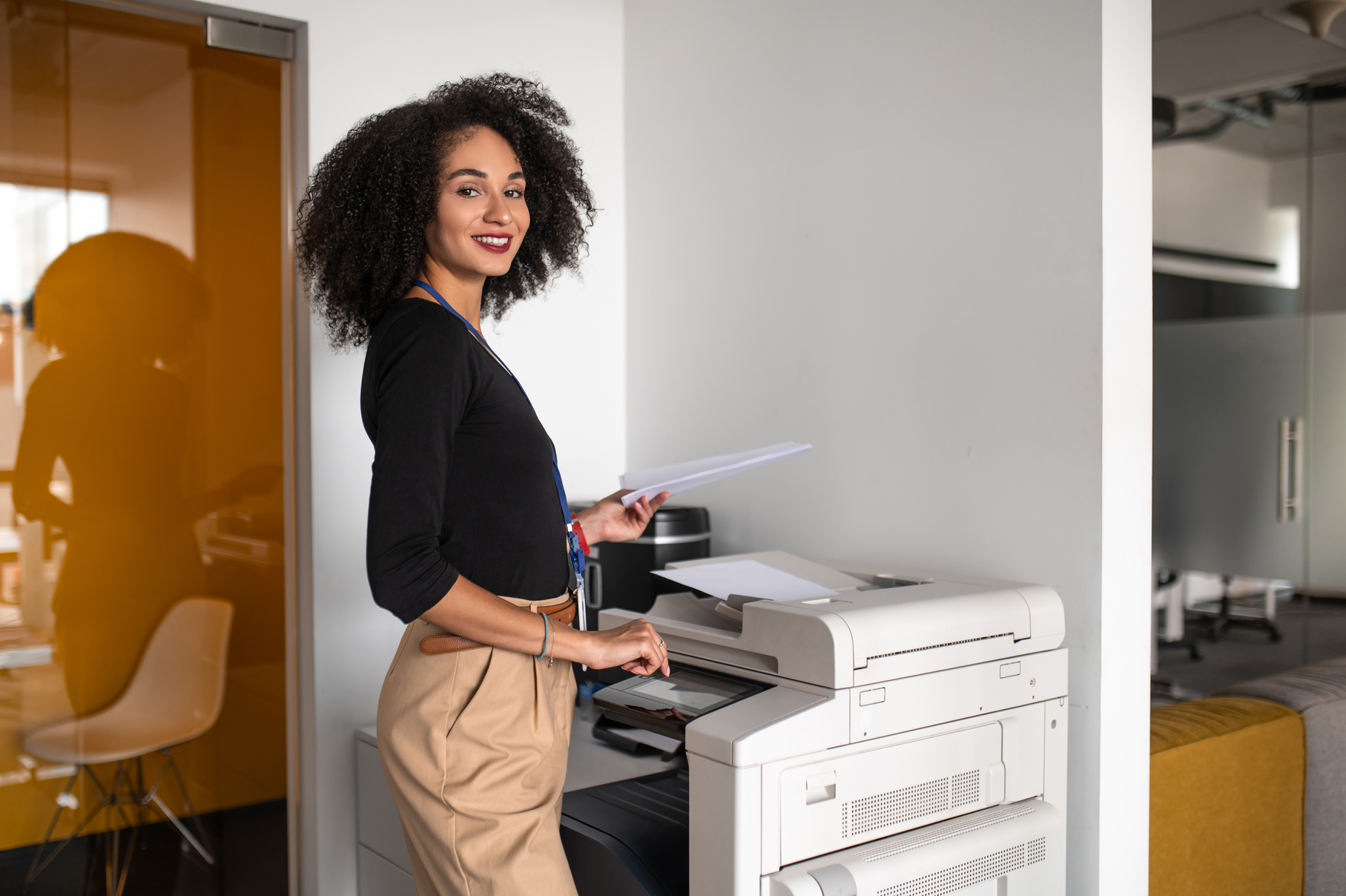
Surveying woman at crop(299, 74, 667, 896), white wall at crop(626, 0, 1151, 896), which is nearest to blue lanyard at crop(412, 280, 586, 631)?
woman at crop(299, 74, 667, 896)

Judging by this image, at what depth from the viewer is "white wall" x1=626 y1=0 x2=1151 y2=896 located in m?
1.60

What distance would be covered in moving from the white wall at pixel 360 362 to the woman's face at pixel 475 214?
1039 millimetres

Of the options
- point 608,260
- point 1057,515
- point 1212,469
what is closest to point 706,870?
point 1057,515

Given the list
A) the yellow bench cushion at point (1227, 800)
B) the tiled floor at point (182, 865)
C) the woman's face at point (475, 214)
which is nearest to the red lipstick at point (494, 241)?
the woman's face at point (475, 214)

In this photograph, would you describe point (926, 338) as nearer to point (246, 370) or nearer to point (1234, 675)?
point (246, 370)

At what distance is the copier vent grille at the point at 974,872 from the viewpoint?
1.29 meters

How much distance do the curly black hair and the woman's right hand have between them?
544mm

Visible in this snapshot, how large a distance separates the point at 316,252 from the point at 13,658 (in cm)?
121

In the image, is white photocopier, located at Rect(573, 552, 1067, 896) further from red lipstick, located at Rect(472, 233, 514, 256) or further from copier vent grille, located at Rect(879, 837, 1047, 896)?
red lipstick, located at Rect(472, 233, 514, 256)

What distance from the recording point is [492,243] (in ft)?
4.00

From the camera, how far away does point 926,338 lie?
1882 mm

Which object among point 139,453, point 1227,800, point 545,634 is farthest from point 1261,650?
point 139,453

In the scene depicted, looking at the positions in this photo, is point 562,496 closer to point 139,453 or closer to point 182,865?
point 139,453

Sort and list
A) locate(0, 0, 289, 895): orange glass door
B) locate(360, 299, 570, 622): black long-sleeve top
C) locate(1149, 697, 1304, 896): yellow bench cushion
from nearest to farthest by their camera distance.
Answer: locate(360, 299, 570, 622): black long-sleeve top < locate(1149, 697, 1304, 896): yellow bench cushion < locate(0, 0, 289, 895): orange glass door
